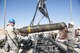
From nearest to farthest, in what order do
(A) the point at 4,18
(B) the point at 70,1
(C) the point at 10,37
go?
(C) the point at 10,37
(A) the point at 4,18
(B) the point at 70,1

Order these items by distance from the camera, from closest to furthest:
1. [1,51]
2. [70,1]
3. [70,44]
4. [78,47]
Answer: [70,44] → [1,51] → [78,47] → [70,1]

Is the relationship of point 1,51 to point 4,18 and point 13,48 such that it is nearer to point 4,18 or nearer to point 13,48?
point 13,48

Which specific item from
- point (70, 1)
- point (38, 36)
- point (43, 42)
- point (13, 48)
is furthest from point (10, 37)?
point (70, 1)

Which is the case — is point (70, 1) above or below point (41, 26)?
above

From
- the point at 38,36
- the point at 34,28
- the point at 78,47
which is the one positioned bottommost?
the point at 78,47

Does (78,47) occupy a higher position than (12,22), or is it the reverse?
(12,22)

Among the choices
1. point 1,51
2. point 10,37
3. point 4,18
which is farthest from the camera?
point 4,18

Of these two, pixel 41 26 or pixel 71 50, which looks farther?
pixel 71 50

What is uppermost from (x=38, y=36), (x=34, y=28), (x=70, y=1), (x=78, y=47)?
(x=70, y=1)

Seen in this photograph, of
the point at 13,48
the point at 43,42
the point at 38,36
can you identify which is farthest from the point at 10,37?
the point at 38,36

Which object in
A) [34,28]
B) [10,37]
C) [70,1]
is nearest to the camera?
[34,28]

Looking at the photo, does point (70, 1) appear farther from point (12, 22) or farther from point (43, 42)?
point (12, 22)

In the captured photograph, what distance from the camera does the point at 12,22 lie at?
8.81 metres

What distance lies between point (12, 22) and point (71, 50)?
2.90 metres
